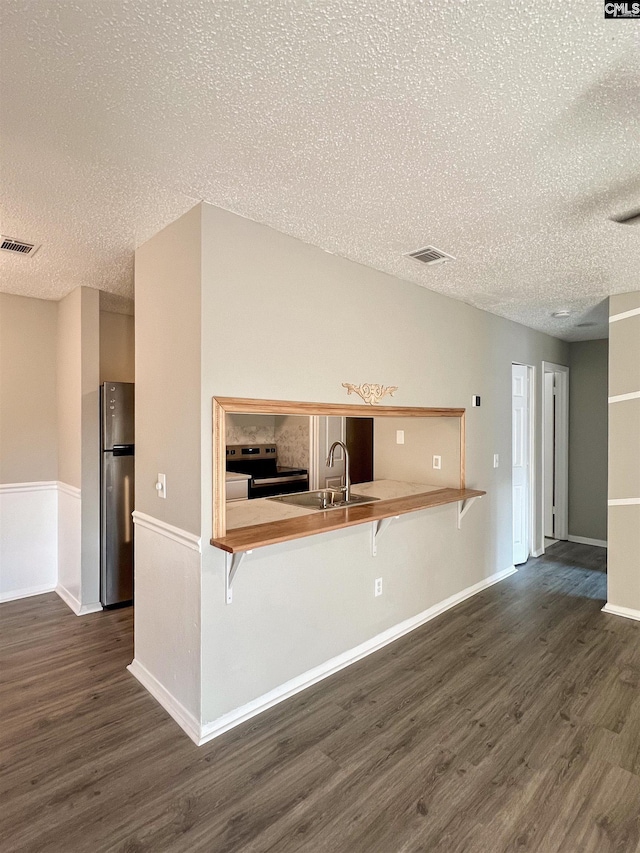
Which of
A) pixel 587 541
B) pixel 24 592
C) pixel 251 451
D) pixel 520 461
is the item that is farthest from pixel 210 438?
pixel 587 541

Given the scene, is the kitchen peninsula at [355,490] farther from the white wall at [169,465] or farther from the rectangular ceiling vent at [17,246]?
the rectangular ceiling vent at [17,246]

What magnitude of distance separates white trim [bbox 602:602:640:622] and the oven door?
2.59 m

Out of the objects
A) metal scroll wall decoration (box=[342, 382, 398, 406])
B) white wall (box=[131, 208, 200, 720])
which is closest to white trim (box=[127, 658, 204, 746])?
white wall (box=[131, 208, 200, 720])

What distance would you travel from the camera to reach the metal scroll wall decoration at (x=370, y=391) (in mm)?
2832

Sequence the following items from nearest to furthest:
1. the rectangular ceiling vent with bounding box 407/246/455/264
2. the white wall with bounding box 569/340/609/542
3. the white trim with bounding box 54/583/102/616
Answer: the rectangular ceiling vent with bounding box 407/246/455/264
the white trim with bounding box 54/583/102/616
the white wall with bounding box 569/340/609/542

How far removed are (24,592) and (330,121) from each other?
4.25m

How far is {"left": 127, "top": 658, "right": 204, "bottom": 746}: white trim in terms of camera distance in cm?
217

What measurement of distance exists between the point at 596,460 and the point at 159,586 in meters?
5.21

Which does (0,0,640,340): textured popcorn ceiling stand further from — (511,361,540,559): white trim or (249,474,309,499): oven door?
(511,361,540,559): white trim

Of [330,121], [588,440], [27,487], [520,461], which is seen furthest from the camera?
[588,440]

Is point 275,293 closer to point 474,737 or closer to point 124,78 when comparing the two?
point 124,78

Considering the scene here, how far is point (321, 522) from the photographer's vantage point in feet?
8.19

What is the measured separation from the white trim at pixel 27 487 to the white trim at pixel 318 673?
7.77ft

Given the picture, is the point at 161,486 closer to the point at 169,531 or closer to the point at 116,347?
the point at 169,531
